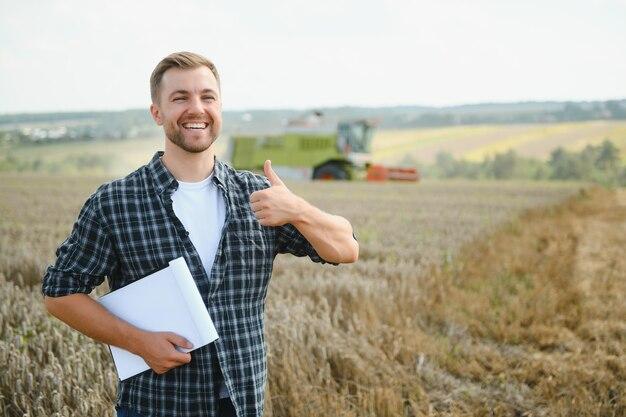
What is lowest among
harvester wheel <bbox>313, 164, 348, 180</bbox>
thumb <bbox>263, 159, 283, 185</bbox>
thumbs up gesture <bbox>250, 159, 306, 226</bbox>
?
harvester wheel <bbox>313, 164, 348, 180</bbox>

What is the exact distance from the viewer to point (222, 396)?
2201mm

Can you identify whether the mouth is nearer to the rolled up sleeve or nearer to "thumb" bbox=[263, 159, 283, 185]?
"thumb" bbox=[263, 159, 283, 185]

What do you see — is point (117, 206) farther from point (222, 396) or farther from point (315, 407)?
point (315, 407)

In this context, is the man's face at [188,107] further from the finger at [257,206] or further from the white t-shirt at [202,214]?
the finger at [257,206]

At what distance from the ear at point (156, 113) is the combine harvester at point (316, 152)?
33468mm

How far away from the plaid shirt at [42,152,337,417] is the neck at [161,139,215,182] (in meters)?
0.04

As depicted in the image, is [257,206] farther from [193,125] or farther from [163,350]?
[163,350]

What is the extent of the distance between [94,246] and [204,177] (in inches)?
15.9

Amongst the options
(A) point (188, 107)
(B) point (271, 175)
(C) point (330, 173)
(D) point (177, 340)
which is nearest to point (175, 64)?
(A) point (188, 107)

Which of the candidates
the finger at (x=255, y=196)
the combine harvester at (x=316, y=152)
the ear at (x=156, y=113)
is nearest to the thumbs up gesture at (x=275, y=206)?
the finger at (x=255, y=196)

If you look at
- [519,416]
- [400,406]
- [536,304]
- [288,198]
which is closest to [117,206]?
[288,198]

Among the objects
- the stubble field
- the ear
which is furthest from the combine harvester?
the ear

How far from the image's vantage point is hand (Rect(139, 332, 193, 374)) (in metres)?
2.07

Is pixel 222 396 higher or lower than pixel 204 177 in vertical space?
lower
